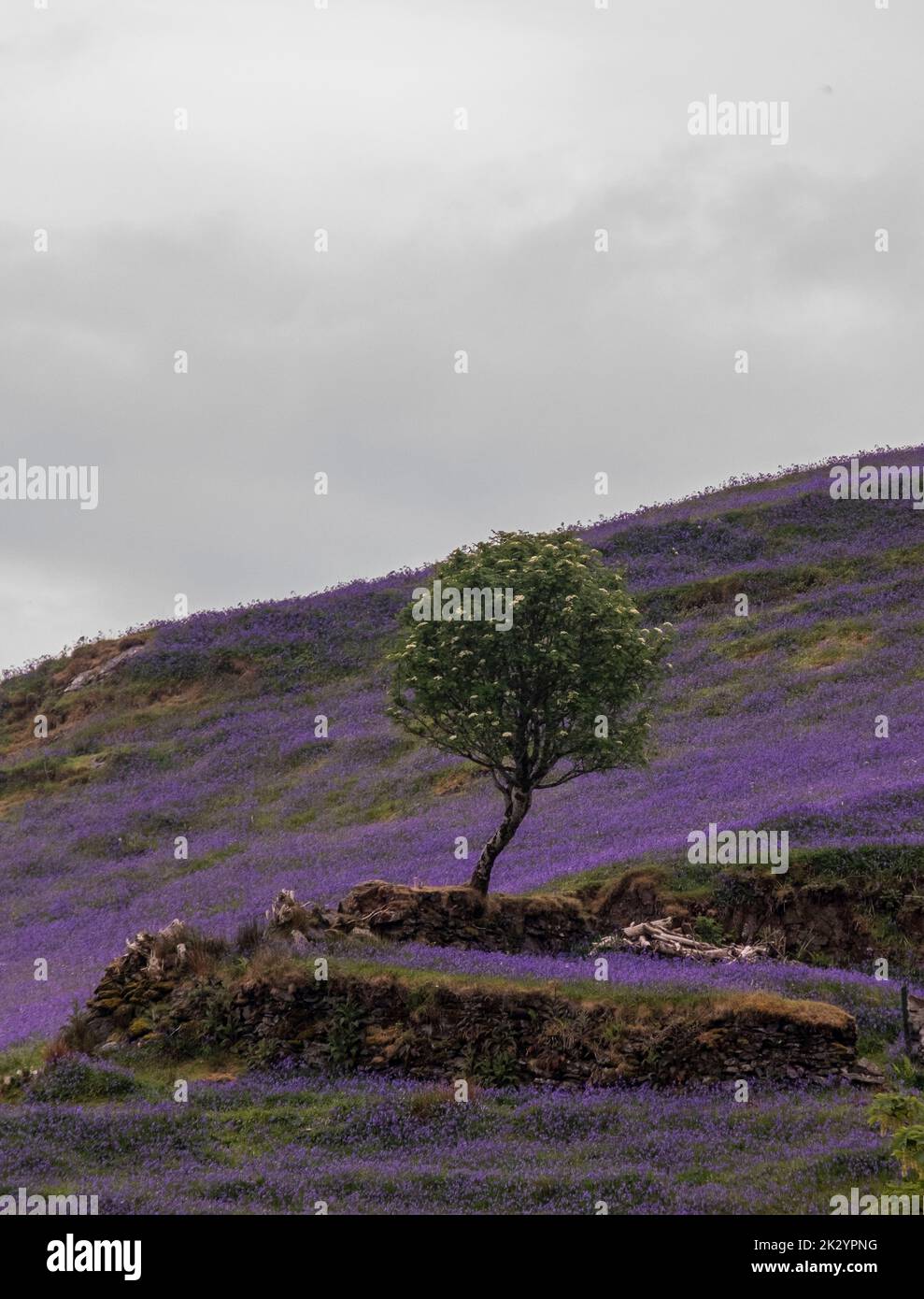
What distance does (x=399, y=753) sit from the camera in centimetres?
5500

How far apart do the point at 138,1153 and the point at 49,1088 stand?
13.1 feet

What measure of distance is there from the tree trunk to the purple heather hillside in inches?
208

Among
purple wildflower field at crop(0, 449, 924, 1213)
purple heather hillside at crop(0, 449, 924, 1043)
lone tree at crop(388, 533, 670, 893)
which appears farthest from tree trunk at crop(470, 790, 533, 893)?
purple heather hillside at crop(0, 449, 924, 1043)

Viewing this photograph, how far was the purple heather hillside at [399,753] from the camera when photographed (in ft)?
121

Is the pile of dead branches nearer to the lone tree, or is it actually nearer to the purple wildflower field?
the purple wildflower field

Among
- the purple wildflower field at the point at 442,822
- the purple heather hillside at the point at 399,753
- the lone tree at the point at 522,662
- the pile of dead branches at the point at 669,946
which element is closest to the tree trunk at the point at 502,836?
the lone tree at the point at 522,662

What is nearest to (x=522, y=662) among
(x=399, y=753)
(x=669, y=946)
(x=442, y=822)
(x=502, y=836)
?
(x=502, y=836)

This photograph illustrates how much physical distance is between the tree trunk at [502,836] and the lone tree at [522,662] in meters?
0.03

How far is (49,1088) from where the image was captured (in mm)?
22672

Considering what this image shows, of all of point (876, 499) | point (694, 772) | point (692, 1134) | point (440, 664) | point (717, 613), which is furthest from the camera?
point (876, 499)

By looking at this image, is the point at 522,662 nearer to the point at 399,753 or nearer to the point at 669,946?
the point at 669,946

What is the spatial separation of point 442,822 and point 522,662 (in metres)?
15.9
